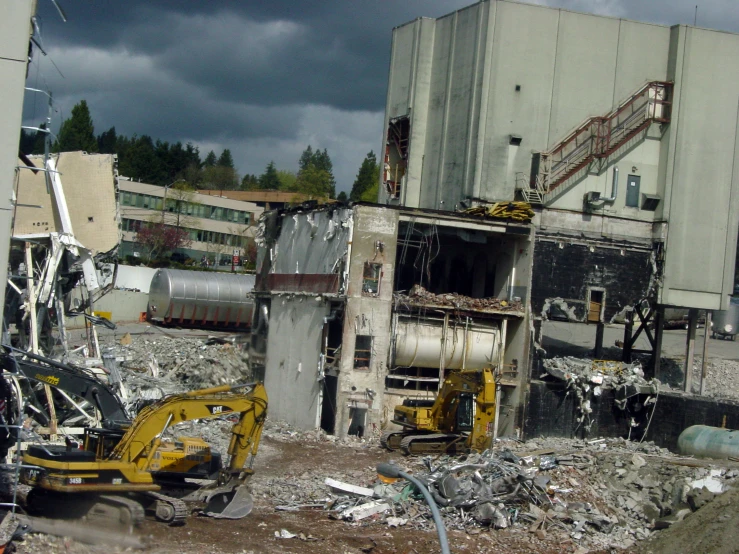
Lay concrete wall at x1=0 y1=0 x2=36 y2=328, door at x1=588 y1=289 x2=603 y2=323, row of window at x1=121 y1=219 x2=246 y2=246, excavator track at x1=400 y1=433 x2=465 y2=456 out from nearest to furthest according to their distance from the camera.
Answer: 1. concrete wall at x1=0 y1=0 x2=36 y2=328
2. excavator track at x1=400 y1=433 x2=465 y2=456
3. door at x1=588 y1=289 x2=603 y2=323
4. row of window at x1=121 y1=219 x2=246 y2=246

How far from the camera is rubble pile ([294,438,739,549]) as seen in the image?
783 inches

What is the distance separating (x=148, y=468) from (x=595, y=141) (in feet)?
88.7

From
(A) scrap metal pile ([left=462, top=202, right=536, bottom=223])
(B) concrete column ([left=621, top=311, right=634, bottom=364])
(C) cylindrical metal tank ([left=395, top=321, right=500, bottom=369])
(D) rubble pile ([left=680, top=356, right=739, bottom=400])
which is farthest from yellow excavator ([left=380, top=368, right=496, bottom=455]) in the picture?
→ (D) rubble pile ([left=680, top=356, right=739, bottom=400])

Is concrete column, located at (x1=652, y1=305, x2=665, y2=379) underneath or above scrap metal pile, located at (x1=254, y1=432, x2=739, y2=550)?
above

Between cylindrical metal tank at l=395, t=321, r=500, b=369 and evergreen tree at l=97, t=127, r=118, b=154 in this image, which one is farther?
evergreen tree at l=97, t=127, r=118, b=154

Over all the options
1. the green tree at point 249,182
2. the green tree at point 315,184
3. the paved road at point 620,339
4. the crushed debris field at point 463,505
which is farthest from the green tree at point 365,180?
the crushed debris field at point 463,505

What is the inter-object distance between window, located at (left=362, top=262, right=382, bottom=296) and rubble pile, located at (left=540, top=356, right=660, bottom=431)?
7655mm

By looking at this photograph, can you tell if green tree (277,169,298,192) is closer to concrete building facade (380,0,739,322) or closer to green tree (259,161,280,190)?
green tree (259,161,280,190)

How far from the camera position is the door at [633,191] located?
124 feet

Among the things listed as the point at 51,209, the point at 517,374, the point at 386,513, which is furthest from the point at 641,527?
the point at 51,209

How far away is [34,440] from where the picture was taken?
18.9m

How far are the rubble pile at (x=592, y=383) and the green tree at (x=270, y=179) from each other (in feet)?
407

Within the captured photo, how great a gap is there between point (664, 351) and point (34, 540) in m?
43.9

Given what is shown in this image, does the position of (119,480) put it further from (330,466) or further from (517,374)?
(517,374)
